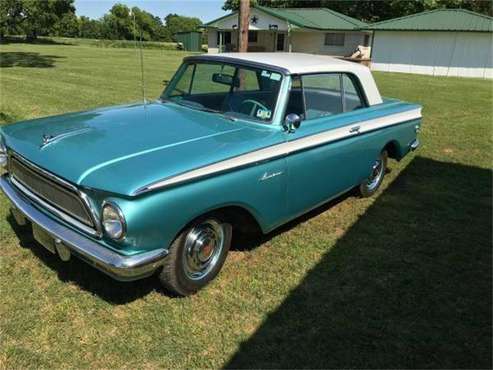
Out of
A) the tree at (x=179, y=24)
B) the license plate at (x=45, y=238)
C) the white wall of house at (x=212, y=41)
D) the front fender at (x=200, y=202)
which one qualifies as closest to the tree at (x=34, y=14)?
the white wall of house at (x=212, y=41)

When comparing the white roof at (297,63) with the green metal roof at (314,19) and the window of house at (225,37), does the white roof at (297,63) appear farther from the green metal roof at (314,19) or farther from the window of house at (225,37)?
the window of house at (225,37)

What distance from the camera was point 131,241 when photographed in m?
2.74

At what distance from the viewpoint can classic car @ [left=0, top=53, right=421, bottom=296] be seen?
2.79m

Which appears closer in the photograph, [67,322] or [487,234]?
[67,322]

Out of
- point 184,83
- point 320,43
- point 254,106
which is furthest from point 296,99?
point 320,43

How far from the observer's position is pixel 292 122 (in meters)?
3.66

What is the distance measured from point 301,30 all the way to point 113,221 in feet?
111

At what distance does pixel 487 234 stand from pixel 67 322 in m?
4.06

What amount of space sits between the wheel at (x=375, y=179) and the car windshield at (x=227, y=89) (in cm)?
202

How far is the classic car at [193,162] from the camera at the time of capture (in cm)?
279

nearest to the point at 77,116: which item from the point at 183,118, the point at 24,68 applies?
the point at 183,118

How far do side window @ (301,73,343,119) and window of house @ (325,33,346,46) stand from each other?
32.2 metres

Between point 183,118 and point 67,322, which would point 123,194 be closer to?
point 67,322

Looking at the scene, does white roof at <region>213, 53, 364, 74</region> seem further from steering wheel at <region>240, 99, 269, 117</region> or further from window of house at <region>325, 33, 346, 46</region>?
window of house at <region>325, 33, 346, 46</region>
